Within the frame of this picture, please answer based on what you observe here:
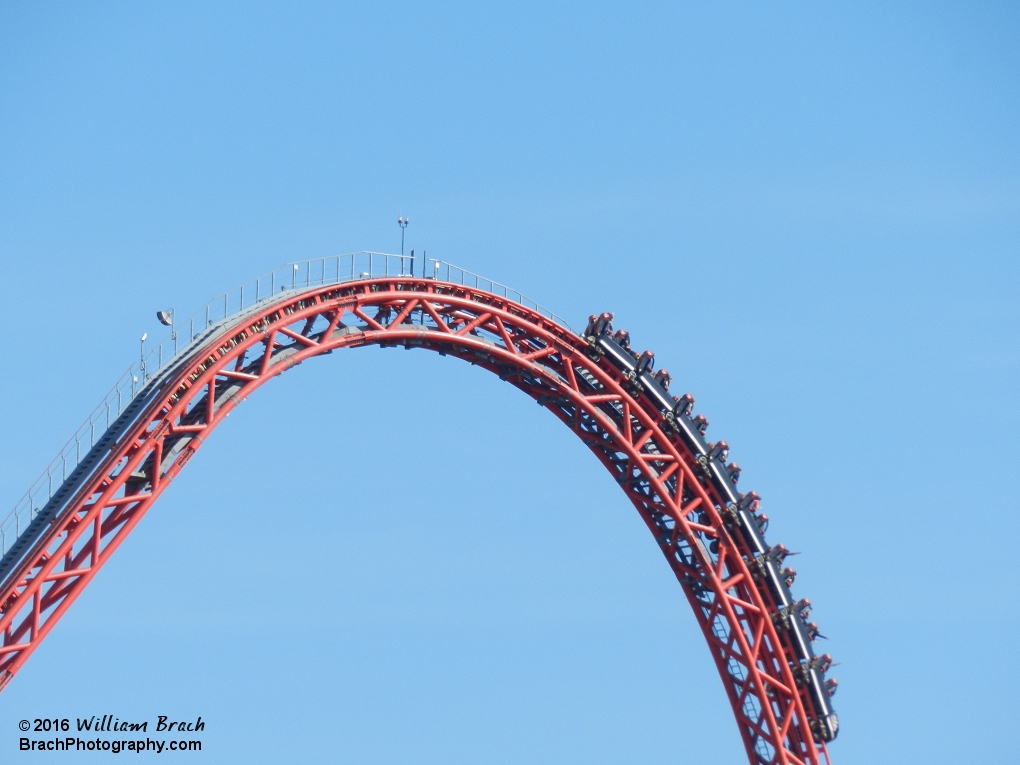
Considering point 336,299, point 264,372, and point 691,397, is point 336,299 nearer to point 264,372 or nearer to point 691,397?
point 264,372

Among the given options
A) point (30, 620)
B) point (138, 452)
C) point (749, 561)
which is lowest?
point (30, 620)

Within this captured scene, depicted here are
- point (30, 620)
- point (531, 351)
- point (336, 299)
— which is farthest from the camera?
point (531, 351)

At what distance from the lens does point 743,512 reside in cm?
9644

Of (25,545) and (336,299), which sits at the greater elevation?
(336,299)

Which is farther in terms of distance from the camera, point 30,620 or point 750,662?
point 750,662

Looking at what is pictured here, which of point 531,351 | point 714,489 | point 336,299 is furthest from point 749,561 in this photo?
point 336,299

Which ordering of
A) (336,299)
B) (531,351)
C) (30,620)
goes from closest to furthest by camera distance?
1. (30,620)
2. (336,299)
3. (531,351)

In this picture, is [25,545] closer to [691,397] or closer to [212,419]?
[212,419]

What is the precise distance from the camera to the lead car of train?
94.9m

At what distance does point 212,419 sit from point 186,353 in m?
2.26

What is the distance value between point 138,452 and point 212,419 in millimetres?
2884

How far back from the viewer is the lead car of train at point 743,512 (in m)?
94.9

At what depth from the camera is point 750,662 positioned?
9531 cm

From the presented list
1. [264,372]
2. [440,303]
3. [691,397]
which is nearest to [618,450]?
[691,397]
